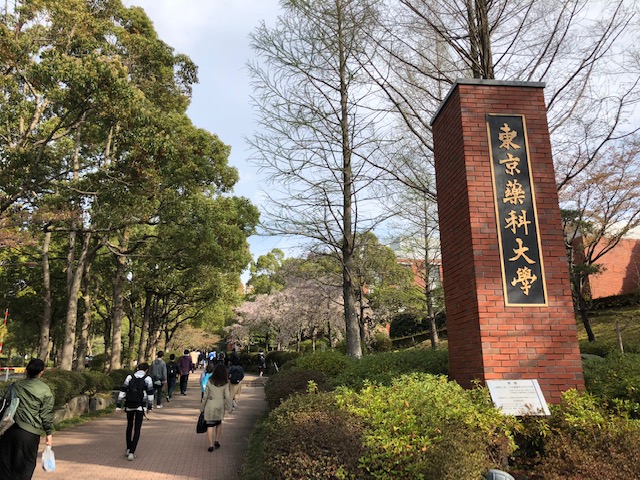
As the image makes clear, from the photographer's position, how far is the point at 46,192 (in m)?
11.3

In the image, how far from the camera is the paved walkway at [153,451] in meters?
6.05

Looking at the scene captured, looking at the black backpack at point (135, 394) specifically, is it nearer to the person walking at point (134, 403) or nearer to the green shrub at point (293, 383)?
the person walking at point (134, 403)

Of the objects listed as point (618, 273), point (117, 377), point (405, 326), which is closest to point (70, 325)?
point (117, 377)

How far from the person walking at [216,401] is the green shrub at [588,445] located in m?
5.07

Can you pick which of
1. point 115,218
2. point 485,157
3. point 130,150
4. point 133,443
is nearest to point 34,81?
point 130,150

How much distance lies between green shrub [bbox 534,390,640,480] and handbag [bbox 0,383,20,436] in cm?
465

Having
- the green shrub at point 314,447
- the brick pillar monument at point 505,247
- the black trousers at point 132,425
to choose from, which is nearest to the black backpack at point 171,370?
the black trousers at point 132,425

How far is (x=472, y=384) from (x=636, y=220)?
45.5 feet

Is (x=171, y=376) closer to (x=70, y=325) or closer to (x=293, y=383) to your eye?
(x=70, y=325)

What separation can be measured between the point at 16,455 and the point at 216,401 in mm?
3544

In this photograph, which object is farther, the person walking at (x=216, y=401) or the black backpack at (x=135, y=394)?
the person walking at (x=216, y=401)

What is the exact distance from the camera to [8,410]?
14.1 ft

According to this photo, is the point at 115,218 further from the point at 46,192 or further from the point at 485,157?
the point at 485,157

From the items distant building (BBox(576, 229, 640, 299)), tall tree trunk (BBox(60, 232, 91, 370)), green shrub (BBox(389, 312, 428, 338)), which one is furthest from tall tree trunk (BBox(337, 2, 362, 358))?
green shrub (BBox(389, 312, 428, 338))
